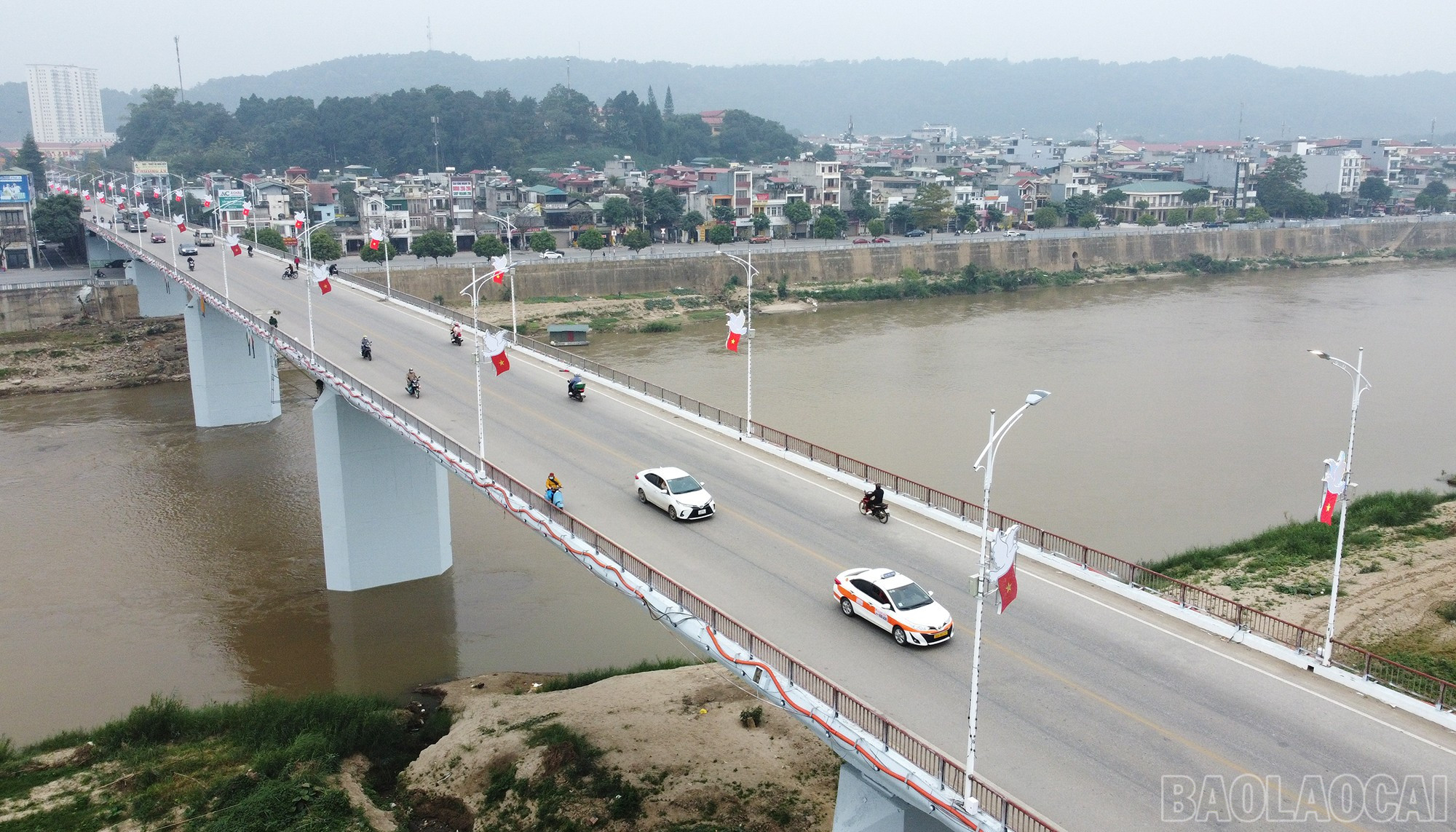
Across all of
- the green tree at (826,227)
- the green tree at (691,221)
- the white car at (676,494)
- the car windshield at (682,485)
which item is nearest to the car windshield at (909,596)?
the white car at (676,494)

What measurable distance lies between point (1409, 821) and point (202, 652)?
2379 cm

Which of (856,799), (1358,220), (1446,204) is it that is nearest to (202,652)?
(856,799)

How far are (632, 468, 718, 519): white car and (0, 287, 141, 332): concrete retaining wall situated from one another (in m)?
53.6

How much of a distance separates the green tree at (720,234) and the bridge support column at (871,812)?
75486 mm

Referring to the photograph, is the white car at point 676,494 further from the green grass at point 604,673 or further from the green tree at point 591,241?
the green tree at point 591,241

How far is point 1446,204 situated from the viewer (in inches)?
5177

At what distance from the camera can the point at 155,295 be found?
63.9 meters

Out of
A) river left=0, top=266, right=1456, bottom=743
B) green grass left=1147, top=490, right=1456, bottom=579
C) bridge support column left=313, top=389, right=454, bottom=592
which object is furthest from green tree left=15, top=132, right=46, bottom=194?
green grass left=1147, top=490, right=1456, bottom=579

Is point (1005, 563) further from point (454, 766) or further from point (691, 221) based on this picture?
point (691, 221)

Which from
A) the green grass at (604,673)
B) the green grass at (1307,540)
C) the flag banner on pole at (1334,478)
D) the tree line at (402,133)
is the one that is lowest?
the green grass at (604,673)

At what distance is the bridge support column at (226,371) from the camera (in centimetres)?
4647

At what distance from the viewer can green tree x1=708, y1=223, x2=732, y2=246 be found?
87.5 meters

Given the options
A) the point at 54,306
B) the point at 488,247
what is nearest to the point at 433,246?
the point at 488,247

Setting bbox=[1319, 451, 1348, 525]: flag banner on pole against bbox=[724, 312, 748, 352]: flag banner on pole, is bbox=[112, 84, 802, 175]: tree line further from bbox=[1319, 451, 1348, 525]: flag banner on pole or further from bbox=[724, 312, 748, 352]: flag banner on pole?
bbox=[1319, 451, 1348, 525]: flag banner on pole
